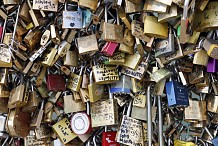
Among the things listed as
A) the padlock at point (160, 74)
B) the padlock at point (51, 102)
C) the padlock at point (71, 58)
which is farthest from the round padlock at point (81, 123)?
the padlock at point (160, 74)

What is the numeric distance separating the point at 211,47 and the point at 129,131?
43 centimetres

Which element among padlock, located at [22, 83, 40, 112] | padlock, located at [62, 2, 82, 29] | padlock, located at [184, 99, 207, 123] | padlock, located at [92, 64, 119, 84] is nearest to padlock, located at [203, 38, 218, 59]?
padlock, located at [184, 99, 207, 123]

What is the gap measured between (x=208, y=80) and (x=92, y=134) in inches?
19.4

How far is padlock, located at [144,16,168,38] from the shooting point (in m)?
1.28

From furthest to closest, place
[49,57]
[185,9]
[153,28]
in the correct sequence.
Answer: [49,57] < [153,28] < [185,9]

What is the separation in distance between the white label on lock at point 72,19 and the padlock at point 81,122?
0.31 m

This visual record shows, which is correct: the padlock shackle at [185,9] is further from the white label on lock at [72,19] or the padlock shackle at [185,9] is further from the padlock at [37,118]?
the padlock at [37,118]

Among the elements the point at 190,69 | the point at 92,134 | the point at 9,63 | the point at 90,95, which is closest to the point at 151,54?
the point at 190,69

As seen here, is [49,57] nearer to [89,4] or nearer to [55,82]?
A: [55,82]

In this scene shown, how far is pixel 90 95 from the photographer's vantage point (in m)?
1.41

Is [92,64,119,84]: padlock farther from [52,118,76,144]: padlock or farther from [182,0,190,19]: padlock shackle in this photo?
[182,0,190,19]: padlock shackle

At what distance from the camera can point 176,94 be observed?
1.34 meters

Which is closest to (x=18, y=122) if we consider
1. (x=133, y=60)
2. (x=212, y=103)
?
(x=133, y=60)

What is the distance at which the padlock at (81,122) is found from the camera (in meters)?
1.46
